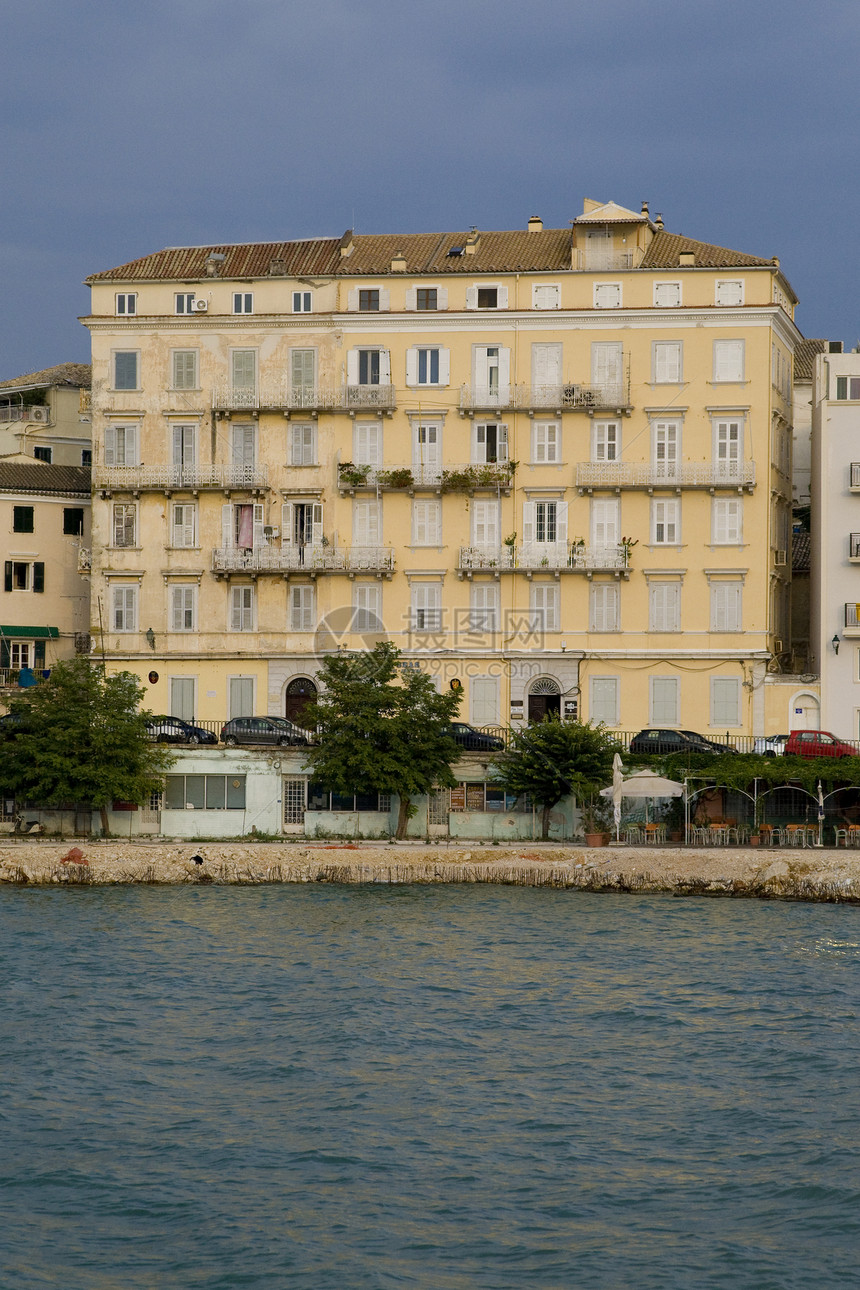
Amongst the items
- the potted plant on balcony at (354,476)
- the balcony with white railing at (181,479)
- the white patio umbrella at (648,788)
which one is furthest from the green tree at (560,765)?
the balcony with white railing at (181,479)

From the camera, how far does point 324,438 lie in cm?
6456

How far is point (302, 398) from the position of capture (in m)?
64.5

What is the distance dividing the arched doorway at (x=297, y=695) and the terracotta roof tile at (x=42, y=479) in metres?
13.5

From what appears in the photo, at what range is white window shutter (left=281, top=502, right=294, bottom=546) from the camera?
64.4 metres

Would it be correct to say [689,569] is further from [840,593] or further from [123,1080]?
[123,1080]

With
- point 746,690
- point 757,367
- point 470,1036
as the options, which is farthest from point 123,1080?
point 757,367

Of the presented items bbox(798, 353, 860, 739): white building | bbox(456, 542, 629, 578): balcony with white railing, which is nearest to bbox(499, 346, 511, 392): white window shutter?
bbox(456, 542, 629, 578): balcony with white railing

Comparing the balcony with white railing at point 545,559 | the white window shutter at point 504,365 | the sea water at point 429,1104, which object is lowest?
the sea water at point 429,1104

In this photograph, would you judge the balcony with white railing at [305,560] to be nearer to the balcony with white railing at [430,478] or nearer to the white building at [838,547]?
the balcony with white railing at [430,478]

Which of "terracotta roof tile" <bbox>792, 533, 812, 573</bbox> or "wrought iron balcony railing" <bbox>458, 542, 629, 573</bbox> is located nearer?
"wrought iron balcony railing" <bbox>458, 542, 629, 573</bbox>

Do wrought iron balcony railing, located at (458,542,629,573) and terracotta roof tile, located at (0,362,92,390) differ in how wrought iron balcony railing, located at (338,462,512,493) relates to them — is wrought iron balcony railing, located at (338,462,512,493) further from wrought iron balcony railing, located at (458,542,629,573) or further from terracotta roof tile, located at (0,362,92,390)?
terracotta roof tile, located at (0,362,92,390)

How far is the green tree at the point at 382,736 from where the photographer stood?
52.9 m

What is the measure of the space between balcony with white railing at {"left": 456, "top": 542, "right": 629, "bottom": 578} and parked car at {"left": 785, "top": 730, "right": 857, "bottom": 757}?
10540mm

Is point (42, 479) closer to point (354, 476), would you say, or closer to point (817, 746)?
point (354, 476)
